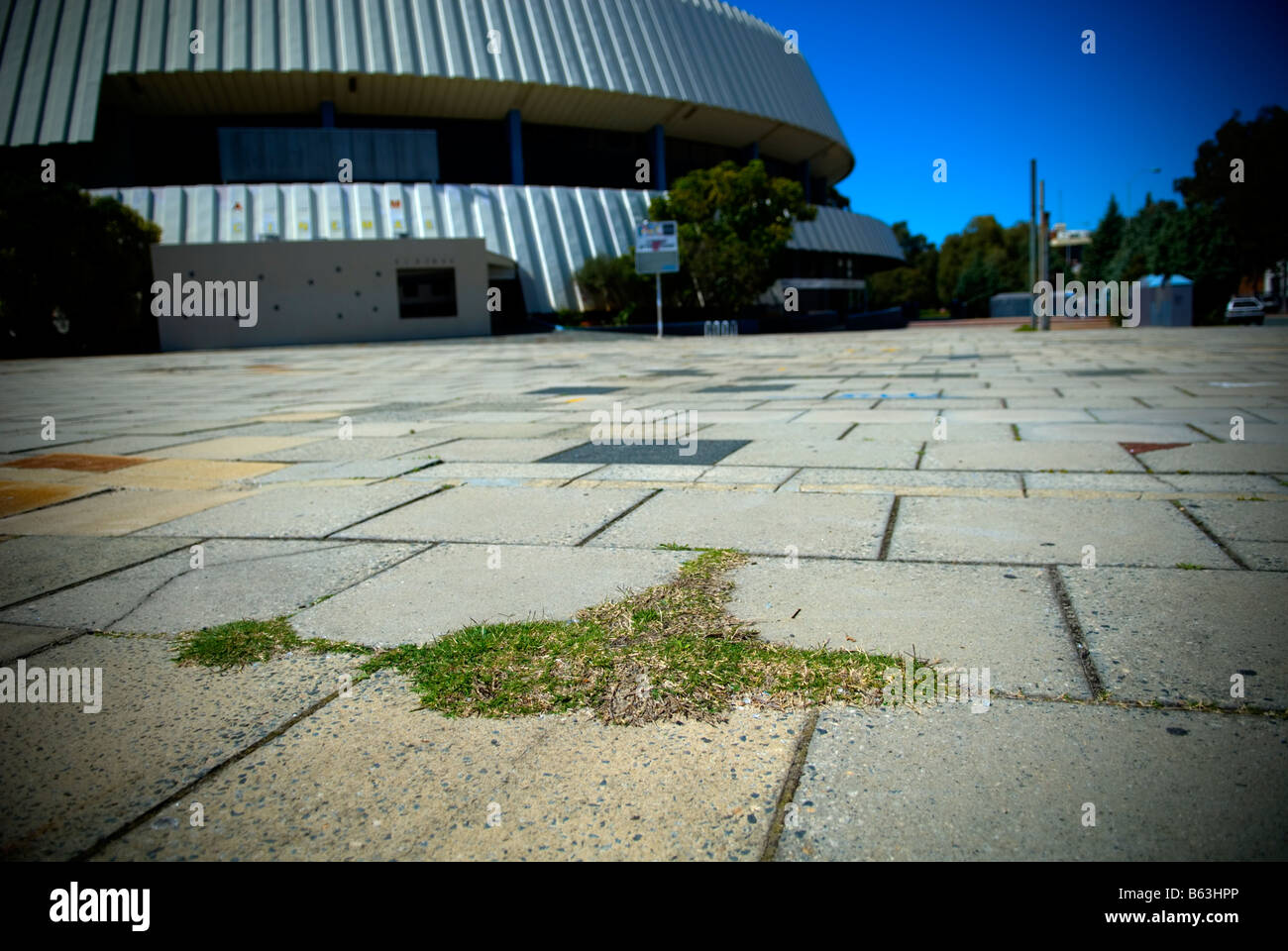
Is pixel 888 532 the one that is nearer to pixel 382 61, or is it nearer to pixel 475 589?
pixel 475 589

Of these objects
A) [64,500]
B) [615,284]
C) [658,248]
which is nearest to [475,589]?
[64,500]

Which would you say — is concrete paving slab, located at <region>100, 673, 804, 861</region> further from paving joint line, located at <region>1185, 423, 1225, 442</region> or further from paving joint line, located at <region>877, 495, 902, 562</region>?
Answer: paving joint line, located at <region>1185, 423, 1225, 442</region>

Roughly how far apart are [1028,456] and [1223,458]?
1181mm

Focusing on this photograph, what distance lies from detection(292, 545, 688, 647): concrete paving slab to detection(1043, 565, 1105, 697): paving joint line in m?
1.41

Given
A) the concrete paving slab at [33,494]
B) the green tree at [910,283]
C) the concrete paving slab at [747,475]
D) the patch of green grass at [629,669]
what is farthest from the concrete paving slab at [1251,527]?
the green tree at [910,283]

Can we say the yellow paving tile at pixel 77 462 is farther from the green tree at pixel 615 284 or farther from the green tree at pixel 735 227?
the green tree at pixel 735 227

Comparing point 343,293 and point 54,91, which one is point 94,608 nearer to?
point 343,293

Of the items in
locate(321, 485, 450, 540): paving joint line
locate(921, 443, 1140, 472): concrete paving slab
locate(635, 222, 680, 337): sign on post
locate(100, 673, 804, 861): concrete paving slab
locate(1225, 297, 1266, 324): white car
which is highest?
locate(635, 222, 680, 337): sign on post

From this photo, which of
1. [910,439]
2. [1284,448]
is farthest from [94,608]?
[1284,448]

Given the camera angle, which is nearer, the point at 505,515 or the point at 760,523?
the point at 760,523

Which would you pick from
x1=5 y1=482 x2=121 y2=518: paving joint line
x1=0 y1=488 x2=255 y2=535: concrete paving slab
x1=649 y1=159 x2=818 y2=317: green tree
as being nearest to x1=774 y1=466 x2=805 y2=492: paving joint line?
x1=0 y1=488 x2=255 y2=535: concrete paving slab

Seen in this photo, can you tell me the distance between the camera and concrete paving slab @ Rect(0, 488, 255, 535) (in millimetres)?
4242

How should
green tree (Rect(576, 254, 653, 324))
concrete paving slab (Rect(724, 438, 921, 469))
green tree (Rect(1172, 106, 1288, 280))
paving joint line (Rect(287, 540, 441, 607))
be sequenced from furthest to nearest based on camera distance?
green tree (Rect(1172, 106, 1288, 280))
green tree (Rect(576, 254, 653, 324))
concrete paving slab (Rect(724, 438, 921, 469))
paving joint line (Rect(287, 540, 441, 607))

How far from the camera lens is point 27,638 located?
9.00ft
